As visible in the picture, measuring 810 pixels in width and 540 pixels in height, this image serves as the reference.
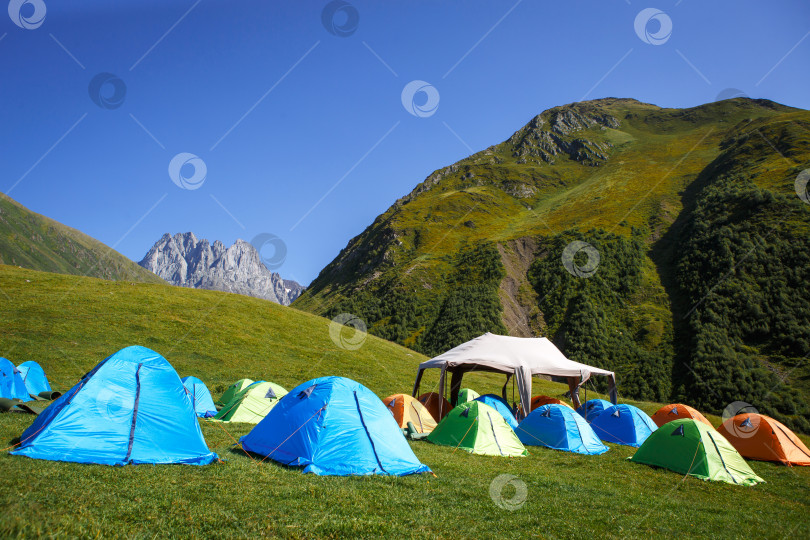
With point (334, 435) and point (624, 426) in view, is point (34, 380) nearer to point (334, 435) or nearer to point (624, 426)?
point (334, 435)

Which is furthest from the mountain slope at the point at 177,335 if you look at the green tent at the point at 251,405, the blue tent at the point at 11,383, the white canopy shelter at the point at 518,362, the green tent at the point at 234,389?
the white canopy shelter at the point at 518,362

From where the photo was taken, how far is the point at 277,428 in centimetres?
986

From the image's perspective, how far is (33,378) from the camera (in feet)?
63.1

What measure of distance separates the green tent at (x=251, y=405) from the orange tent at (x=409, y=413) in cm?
465

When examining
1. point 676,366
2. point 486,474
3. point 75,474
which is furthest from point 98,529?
point 676,366

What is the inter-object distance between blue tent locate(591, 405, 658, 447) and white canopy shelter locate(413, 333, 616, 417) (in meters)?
2.55

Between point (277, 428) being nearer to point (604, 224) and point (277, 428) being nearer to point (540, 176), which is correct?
point (604, 224)

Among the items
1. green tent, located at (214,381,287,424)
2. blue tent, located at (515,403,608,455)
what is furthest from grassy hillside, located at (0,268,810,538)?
green tent, located at (214,381,287,424)

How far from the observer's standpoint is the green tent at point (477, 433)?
13383 mm

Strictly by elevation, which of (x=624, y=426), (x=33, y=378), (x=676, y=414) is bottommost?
(x=676, y=414)


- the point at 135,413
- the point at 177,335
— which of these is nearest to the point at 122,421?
the point at 135,413

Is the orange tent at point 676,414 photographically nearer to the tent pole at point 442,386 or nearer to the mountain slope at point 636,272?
the tent pole at point 442,386

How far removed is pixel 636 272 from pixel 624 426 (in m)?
78.6

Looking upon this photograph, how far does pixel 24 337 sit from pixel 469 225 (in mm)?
106048
